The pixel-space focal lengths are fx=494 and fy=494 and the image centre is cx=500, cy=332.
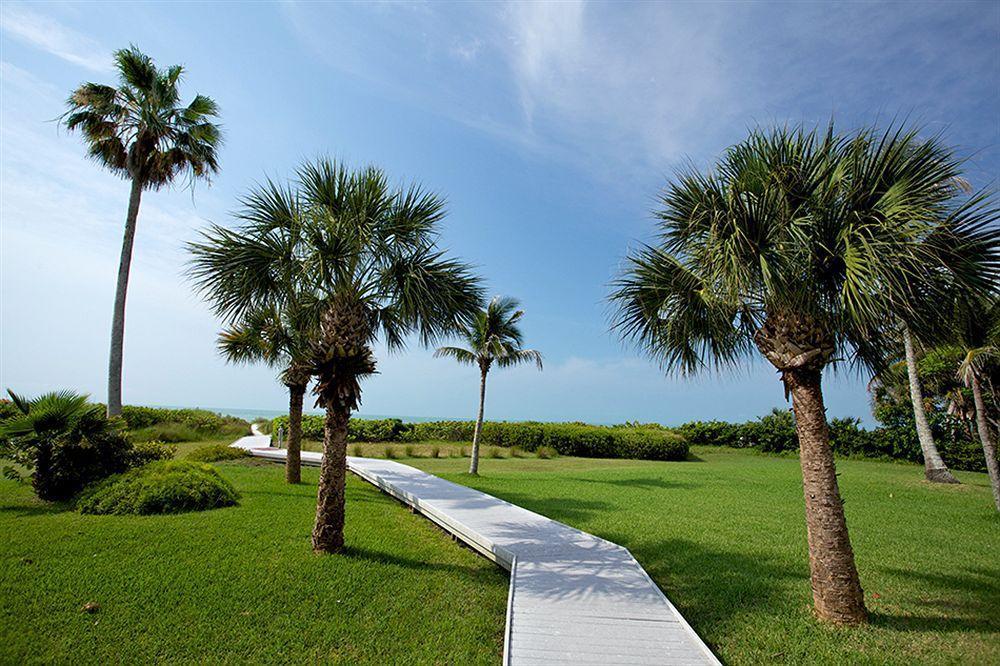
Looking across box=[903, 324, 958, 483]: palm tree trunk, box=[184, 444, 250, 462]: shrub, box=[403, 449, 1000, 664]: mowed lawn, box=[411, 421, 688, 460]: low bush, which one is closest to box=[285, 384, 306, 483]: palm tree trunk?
box=[403, 449, 1000, 664]: mowed lawn

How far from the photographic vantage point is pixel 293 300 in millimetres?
8344

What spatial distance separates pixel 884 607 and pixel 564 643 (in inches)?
162

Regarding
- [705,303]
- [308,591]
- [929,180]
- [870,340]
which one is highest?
[929,180]

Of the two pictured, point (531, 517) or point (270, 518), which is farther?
point (531, 517)

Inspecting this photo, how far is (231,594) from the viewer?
5801 mm

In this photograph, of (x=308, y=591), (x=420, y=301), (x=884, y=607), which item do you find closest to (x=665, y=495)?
(x=884, y=607)

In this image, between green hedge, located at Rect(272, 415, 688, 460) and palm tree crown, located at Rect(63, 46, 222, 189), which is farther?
green hedge, located at Rect(272, 415, 688, 460)

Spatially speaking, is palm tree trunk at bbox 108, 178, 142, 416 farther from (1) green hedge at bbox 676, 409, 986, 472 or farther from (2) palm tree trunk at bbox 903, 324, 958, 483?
(1) green hedge at bbox 676, 409, 986, 472

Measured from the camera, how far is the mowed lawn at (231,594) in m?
4.75

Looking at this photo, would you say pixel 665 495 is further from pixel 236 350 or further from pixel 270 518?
pixel 236 350

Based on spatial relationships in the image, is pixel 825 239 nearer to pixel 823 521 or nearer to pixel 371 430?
pixel 823 521

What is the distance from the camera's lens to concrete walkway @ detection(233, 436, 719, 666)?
15.0 feet

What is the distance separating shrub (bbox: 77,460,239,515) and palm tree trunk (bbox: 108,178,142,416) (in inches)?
192

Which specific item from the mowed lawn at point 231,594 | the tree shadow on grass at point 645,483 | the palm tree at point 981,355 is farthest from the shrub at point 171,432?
the palm tree at point 981,355
